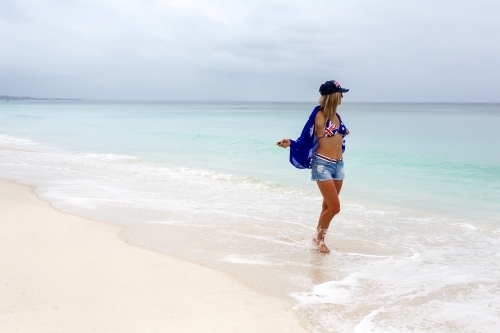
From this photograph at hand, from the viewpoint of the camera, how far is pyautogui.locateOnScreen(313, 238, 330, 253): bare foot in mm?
5773

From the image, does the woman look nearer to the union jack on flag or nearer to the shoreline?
the union jack on flag

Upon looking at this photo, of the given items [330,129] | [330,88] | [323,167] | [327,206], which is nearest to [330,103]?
[330,88]

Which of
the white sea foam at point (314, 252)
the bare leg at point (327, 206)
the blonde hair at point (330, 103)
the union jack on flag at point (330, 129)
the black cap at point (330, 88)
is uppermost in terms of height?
the black cap at point (330, 88)

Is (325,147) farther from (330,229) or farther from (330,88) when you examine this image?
(330,229)

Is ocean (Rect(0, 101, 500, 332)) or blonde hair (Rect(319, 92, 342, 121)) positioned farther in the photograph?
blonde hair (Rect(319, 92, 342, 121))

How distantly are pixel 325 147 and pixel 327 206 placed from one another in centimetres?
70

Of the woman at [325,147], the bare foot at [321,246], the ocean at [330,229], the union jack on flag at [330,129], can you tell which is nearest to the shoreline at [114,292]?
the ocean at [330,229]

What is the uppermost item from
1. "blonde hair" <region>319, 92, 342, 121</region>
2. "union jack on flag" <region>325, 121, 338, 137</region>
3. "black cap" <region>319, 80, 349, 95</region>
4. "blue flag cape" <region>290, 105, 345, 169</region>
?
"black cap" <region>319, 80, 349, 95</region>

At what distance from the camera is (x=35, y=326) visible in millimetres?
3451

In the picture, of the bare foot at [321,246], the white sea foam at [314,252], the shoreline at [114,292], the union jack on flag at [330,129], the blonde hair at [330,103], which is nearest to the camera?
the shoreline at [114,292]

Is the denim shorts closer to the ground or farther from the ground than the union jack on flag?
closer to the ground

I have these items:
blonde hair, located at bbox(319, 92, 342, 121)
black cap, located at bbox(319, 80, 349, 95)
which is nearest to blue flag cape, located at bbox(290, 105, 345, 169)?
blonde hair, located at bbox(319, 92, 342, 121)

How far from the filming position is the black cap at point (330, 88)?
548 cm

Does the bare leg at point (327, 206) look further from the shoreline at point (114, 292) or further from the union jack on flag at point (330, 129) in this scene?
the shoreline at point (114, 292)
